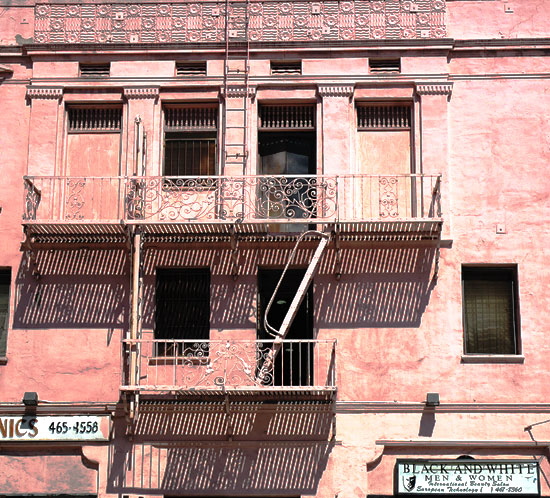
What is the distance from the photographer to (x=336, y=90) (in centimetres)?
2119

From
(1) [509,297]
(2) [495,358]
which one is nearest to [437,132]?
(1) [509,297]

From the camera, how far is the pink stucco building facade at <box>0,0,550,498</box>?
1964cm

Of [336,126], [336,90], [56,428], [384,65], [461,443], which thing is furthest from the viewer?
[384,65]

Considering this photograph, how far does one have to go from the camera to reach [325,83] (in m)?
21.2

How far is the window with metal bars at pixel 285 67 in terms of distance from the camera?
21531 millimetres

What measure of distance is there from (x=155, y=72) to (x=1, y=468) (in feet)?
28.2

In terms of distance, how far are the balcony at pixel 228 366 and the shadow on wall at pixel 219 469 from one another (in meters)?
1.11

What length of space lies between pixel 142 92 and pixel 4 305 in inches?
206

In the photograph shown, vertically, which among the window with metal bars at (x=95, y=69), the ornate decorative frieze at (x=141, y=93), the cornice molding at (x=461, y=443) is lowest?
the cornice molding at (x=461, y=443)

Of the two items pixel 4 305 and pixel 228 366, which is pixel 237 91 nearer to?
pixel 228 366

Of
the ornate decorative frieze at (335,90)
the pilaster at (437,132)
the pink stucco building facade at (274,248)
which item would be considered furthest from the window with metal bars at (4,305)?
the pilaster at (437,132)

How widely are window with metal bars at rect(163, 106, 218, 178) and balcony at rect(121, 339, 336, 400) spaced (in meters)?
3.73

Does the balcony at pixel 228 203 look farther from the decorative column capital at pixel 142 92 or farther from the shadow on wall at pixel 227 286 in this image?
the decorative column capital at pixel 142 92

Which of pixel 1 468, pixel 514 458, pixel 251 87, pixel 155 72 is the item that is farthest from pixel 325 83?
pixel 1 468
